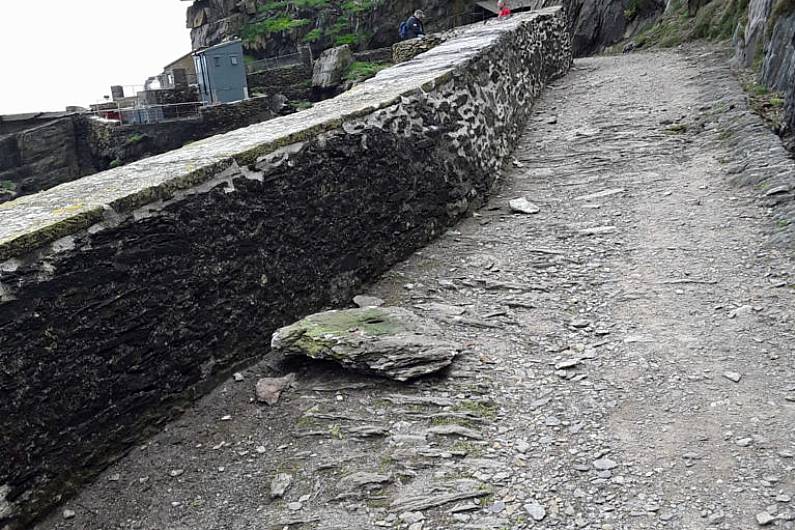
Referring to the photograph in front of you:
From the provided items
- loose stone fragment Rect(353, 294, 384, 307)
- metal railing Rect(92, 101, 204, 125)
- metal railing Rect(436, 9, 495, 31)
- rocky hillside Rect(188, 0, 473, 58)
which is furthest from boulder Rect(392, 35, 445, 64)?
rocky hillside Rect(188, 0, 473, 58)

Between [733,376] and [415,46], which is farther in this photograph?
[415,46]

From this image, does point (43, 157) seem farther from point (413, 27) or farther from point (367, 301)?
point (367, 301)

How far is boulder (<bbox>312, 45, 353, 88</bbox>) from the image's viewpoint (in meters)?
30.5

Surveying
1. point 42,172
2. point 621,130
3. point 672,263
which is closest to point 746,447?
point 672,263

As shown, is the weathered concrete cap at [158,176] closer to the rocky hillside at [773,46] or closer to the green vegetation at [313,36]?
the rocky hillside at [773,46]

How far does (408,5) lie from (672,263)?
31.5 meters

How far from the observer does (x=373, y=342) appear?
Answer: 12.3ft

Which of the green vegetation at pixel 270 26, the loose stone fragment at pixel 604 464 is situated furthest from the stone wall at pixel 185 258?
the green vegetation at pixel 270 26

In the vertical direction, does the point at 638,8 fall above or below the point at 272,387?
above

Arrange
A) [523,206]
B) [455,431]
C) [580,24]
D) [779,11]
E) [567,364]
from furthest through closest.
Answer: [580,24] → [779,11] → [523,206] → [567,364] → [455,431]

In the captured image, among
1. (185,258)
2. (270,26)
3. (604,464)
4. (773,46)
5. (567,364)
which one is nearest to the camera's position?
(604,464)

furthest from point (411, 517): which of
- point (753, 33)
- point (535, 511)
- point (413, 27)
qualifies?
point (413, 27)

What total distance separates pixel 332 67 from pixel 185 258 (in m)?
28.8

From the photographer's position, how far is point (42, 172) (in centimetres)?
2748
